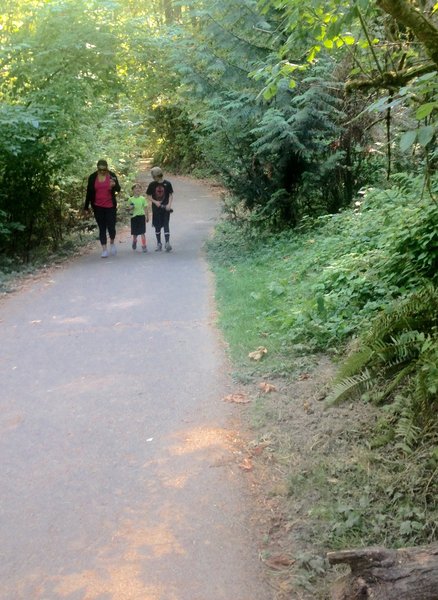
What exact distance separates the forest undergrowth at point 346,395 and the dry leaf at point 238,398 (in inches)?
4.6

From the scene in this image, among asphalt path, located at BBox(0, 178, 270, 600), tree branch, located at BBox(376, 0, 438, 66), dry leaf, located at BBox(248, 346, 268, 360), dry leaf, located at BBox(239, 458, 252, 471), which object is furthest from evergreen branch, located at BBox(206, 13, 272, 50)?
dry leaf, located at BBox(239, 458, 252, 471)

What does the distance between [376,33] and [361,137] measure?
4.68m

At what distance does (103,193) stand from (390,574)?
36.6 ft

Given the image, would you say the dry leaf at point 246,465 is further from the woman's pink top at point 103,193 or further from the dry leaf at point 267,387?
the woman's pink top at point 103,193

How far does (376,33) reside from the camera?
8039mm

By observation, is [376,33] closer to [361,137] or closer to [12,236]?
[361,137]

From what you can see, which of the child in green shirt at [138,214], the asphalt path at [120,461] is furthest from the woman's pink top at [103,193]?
the asphalt path at [120,461]

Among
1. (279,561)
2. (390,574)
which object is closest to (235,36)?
(279,561)

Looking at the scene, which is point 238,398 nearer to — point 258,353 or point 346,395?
point 258,353

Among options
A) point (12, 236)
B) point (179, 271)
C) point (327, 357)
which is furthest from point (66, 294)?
point (327, 357)

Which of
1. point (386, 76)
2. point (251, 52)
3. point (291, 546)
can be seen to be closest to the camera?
point (291, 546)

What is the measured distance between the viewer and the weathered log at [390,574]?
273 cm

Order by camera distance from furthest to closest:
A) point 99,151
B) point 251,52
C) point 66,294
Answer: point 99,151 < point 251,52 < point 66,294

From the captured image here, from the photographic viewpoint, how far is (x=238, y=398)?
581 centimetres
